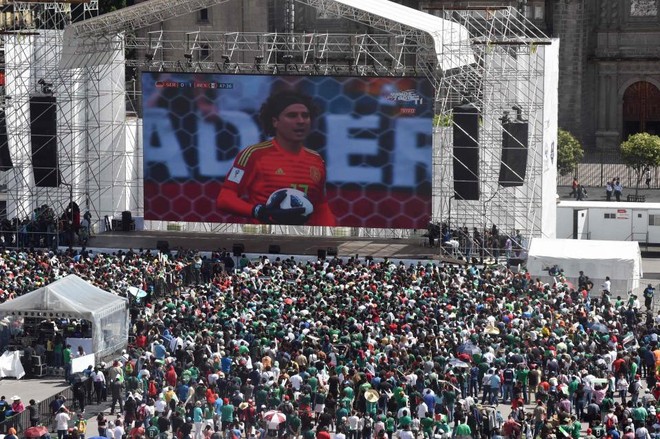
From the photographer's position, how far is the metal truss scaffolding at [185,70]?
58.6m

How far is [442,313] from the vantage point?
4450 cm

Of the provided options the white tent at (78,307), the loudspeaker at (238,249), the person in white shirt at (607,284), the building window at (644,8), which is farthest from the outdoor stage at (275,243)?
the building window at (644,8)

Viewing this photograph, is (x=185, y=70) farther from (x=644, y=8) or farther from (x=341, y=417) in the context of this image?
(x=341, y=417)

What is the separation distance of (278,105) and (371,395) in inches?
1064

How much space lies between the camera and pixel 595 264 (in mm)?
53781

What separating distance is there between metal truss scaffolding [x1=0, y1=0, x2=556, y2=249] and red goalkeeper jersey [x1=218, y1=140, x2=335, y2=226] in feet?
8.28

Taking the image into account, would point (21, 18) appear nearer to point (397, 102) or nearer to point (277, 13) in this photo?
point (397, 102)

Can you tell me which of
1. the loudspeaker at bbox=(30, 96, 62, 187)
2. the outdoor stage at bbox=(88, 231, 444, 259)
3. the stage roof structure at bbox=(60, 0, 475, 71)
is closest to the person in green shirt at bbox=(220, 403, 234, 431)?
the outdoor stage at bbox=(88, 231, 444, 259)

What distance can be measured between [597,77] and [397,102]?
26323 mm

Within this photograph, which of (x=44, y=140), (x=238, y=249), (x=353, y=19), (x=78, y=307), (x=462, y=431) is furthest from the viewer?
(x=44, y=140)

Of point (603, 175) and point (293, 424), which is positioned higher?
point (603, 175)

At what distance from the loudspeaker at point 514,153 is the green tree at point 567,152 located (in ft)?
61.4

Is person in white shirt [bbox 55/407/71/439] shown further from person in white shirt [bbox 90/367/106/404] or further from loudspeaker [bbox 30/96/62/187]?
loudspeaker [bbox 30/96/62/187]

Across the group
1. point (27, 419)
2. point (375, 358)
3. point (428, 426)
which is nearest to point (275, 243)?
point (375, 358)
